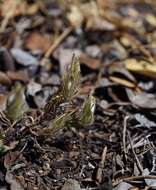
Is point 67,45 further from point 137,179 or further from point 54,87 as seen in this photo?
point 137,179

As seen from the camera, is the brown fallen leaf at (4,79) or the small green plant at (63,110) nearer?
the small green plant at (63,110)

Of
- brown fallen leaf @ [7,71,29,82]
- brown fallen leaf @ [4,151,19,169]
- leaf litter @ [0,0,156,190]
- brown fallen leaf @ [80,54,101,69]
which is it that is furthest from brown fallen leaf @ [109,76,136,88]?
brown fallen leaf @ [4,151,19,169]

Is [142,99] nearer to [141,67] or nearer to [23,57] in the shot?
[141,67]

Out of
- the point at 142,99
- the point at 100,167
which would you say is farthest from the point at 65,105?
the point at 142,99

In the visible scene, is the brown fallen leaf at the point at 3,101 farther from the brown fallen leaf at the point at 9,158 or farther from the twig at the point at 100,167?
the twig at the point at 100,167

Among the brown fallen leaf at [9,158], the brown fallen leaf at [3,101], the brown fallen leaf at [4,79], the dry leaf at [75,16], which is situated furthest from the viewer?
the dry leaf at [75,16]

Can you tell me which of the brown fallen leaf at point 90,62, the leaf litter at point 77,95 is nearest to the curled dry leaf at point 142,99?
the leaf litter at point 77,95

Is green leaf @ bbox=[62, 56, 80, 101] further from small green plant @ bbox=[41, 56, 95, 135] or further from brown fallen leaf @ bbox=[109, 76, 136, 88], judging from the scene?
brown fallen leaf @ bbox=[109, 76, 136, 88]
